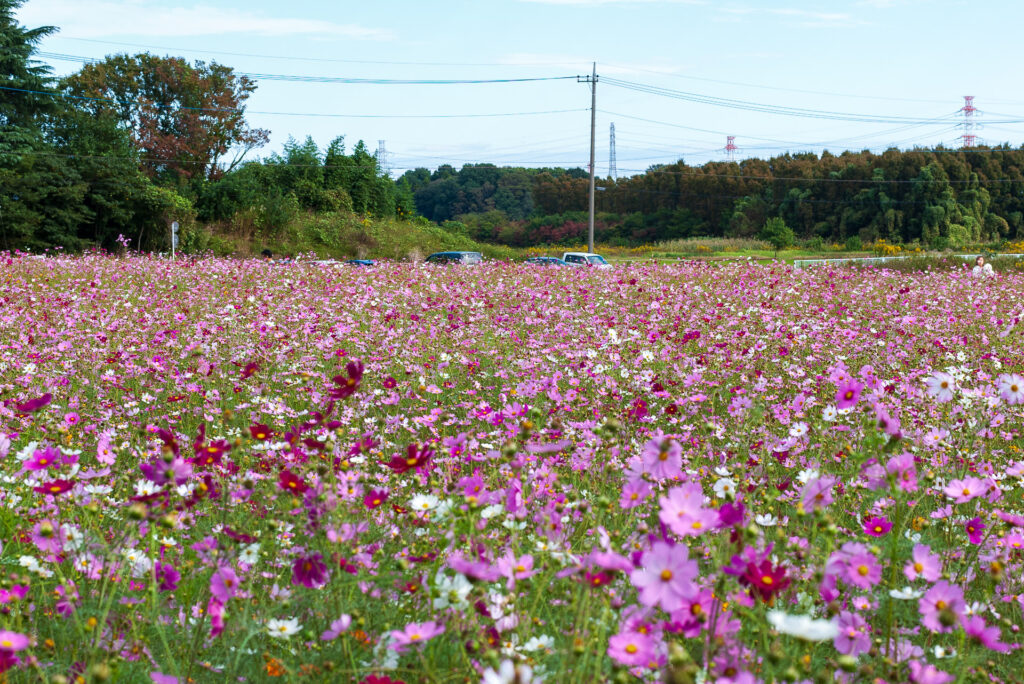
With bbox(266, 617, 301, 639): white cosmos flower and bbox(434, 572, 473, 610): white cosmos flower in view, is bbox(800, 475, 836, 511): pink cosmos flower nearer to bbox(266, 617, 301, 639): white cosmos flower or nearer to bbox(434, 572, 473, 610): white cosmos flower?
bbox(434, 572, 473, 610): white cosmos flower

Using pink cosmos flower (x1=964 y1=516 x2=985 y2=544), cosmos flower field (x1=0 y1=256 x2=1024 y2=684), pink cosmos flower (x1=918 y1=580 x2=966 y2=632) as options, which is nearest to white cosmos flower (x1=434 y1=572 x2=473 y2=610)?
cosmos flower field (x1=0 y1=256 x2=1024 y2=684)

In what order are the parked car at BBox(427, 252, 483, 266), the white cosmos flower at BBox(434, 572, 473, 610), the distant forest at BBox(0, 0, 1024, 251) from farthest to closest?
1. the distant forest at BBox(0, 0, 1024, 251)
2. the parked car at BBox(427, 252, 483, 266)
3. the white cosmos flower at BBox(434, 572, 473, 610)

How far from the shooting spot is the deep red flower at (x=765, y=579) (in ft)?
3.95

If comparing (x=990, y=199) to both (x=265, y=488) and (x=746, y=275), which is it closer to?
(x=746, y=275)

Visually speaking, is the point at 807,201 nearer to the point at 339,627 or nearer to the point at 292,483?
the point at 292,483

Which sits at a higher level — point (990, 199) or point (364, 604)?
point (990, 199)

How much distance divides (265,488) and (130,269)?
10.4 meters

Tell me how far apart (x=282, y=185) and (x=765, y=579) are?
127 ft

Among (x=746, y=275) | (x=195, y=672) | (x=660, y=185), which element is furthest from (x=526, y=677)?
(x=660, y=185)

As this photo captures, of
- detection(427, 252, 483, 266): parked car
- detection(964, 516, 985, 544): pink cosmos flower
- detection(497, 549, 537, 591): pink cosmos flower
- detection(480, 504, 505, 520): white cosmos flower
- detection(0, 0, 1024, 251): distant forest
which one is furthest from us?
detection(0, 0, 1024, 251): distant forest

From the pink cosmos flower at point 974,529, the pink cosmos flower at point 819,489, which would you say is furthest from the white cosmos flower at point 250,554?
the pink cosmos flower at point 974,529

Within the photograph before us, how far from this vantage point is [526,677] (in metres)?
1.10

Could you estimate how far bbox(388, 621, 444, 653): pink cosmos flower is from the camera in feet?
4.48

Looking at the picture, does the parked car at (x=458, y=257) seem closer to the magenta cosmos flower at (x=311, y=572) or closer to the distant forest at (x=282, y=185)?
the distant forest at (x=282, y=185)
